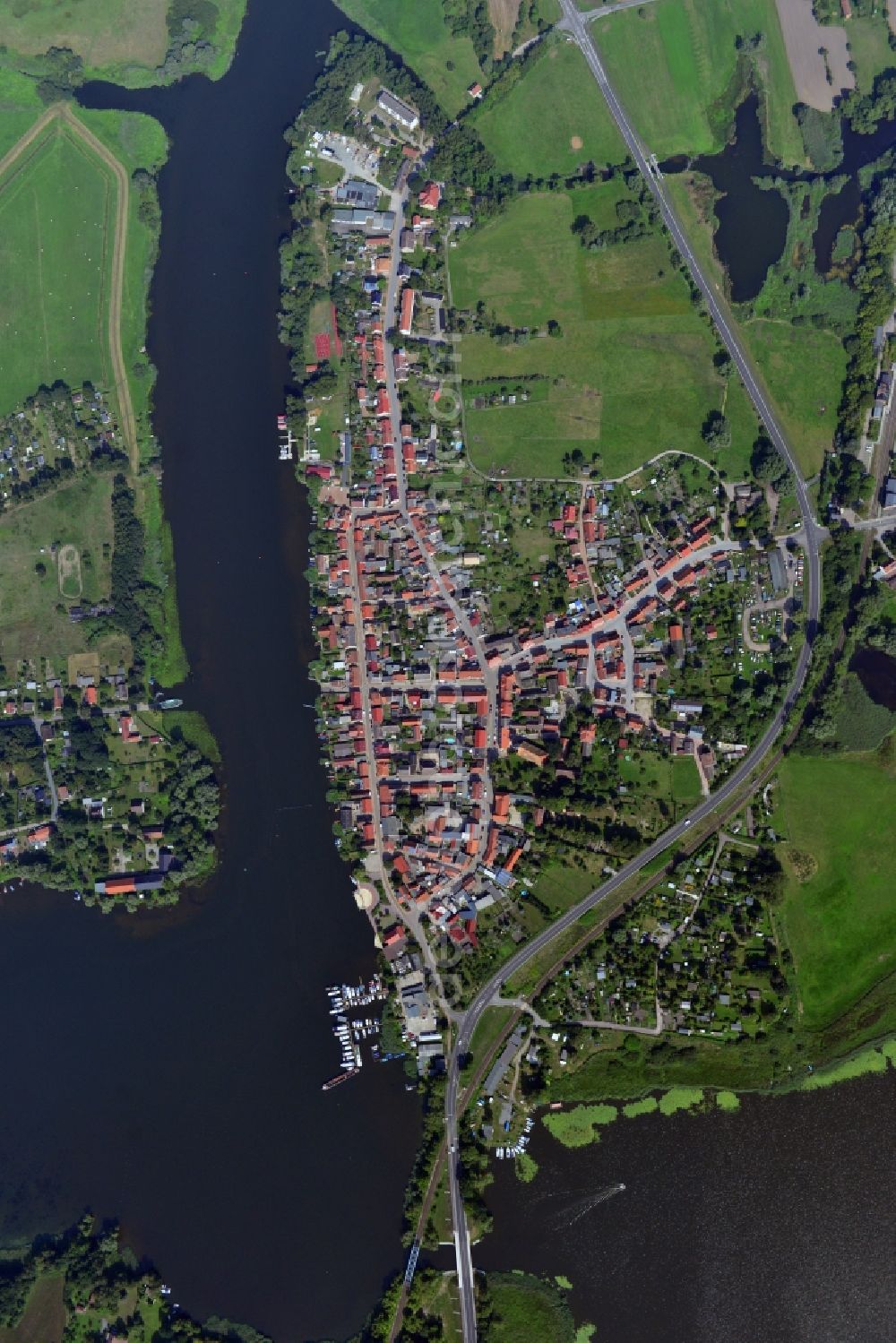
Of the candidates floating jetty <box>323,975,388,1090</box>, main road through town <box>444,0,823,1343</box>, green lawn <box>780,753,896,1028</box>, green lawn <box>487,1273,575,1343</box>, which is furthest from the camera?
floating jetty <box>323,975,388,1090</box>

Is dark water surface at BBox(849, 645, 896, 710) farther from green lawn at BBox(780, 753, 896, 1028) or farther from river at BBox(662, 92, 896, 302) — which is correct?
river at BBox(662, 92, 896, 302)

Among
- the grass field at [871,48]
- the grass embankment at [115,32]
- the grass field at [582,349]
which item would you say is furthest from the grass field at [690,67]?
the grass embankment at [115,32]

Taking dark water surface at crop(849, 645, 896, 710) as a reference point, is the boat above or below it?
below

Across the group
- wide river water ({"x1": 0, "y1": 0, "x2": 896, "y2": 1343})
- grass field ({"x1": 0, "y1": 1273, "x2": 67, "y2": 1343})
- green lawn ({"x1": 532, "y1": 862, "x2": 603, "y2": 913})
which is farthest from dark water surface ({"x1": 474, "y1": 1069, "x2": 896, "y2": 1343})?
grass field ({"x1": 0, "y1": 1273, "x2": 67, "y2": 1343})

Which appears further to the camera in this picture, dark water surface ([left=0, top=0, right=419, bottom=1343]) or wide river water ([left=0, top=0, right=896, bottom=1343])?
dark water surface ([left=0, top=0, right=419, bottom=1343])

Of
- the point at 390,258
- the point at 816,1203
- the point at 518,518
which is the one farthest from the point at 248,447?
the point at 816,1203

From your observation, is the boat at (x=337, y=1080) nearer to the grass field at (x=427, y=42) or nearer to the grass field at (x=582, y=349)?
the grass field at (x=582, y=349)

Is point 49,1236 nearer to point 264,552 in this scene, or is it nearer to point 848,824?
point 264,552

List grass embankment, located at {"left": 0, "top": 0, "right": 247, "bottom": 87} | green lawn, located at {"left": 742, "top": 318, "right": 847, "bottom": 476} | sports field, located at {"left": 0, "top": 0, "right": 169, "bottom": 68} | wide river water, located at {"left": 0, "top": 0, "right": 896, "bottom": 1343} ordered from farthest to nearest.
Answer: sports field, located at {"left": 0, "top": 0, "right": 169, "bottom": 68} < grass embankment, located at {"left": 0, "top": 0, "right": 247, "bottom": 87} < green lawn, located at {"left": 742, "top": 318, "right": 847, "bottom": 476} < wide river water, located at {"left": 0, "top": 0, "right": 896, "bottom": 1343}
